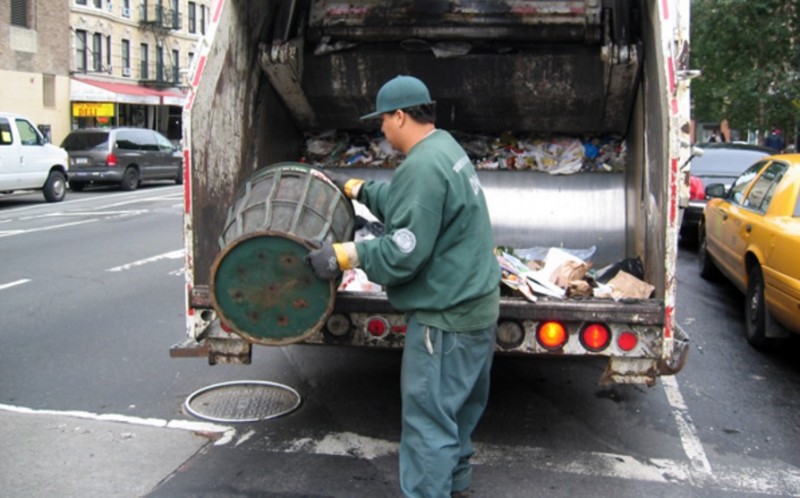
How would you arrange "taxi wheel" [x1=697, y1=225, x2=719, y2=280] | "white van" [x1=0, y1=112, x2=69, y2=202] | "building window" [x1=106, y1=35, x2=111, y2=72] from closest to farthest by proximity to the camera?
"taxi wheel" [x1=697, y1=225, x2=719, y2=280]
"white van" [x1=0, y1=112, x2=69, y2=202]
"building window" [x1=106, y1=35, x2=111, y2=72]

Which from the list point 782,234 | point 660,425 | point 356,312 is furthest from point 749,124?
point 356,312

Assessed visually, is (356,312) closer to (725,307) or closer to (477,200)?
(477,200)

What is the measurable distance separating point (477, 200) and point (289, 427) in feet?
6.40

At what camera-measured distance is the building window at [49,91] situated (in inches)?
1309

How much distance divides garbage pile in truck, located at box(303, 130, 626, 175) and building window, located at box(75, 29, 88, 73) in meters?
31.8

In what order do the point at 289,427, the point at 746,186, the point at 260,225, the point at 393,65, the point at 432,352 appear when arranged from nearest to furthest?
1. the point at 432,352
2. the point at 260,225
3. the point at 289,427
4. the point at 393,65
5. the point at 746,186

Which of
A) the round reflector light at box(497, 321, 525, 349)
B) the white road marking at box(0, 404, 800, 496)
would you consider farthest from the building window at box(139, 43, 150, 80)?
the round reflector light at box(497, 321, 525, 349)

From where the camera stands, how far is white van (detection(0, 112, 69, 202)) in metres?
17.0

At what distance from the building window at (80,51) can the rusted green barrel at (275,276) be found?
34.3 m

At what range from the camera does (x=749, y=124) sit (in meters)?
19.5

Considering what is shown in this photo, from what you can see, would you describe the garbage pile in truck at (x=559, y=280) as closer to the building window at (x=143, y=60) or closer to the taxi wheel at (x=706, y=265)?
the taxi wheel at (x=706, y=265)

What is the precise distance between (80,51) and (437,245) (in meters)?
35.8

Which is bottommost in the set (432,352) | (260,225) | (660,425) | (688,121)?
(660,425)

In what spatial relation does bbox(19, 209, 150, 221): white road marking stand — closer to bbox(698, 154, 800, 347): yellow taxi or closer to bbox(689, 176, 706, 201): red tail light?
bbox(689, 176, 706, 201): red tail light
